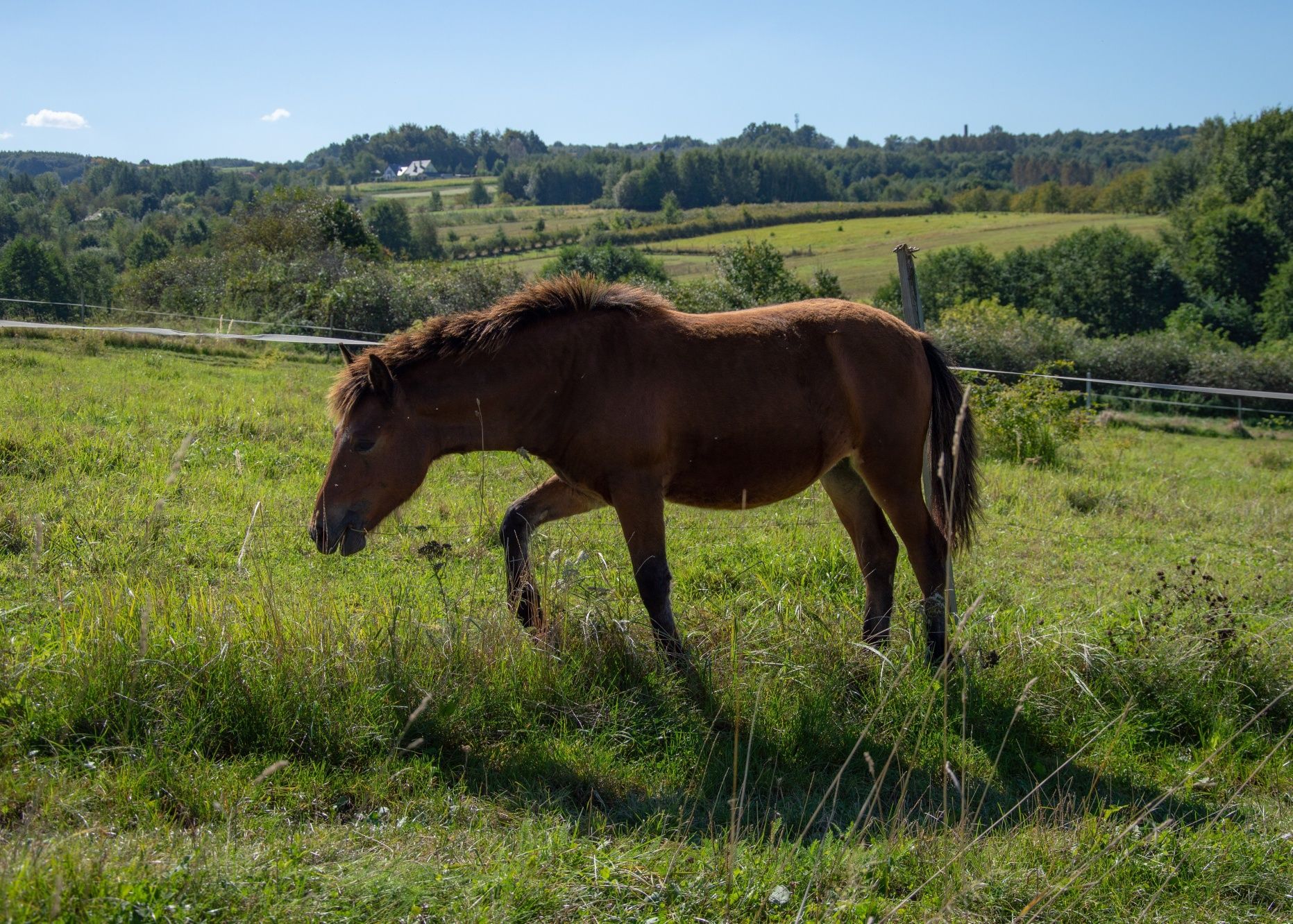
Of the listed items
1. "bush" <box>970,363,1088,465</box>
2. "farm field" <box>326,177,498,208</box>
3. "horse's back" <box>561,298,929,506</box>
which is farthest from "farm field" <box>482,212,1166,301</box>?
"farm field" <box>326,177,498,208</box>

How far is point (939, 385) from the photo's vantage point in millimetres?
5711

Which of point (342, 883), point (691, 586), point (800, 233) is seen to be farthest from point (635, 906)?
point (800, 233)

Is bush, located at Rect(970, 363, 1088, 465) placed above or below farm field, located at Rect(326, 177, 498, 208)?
below

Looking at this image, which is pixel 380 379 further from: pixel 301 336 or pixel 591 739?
pixel 301 336

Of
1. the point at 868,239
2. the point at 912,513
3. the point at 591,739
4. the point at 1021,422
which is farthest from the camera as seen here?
the point at 868,239

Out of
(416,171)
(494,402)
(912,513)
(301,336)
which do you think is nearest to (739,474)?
(912,513)

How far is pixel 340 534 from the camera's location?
4711 mm

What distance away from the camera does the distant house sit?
175 meters

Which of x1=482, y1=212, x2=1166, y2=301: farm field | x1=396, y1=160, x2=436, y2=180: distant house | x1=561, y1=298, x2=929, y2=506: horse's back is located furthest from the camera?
x1=396, y1=160, x2=436, y2=180: distant house

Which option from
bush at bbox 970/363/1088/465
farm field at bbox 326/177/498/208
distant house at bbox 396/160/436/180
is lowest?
bush at bbox 970/363/1088/465

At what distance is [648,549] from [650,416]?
697 mm

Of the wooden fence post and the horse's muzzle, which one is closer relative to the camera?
the horse's muzzle

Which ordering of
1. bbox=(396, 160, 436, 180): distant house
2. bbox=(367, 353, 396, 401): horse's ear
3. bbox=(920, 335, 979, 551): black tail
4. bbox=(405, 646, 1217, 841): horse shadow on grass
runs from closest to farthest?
bbox=(405, 646, 1217, 841): horse shadow on grass, bbox=(367, 353, 396, 401): horse's ear, bbox=(920, 335, 979, 551): black tail, bbox=(396, 160, 436, 180): distant house

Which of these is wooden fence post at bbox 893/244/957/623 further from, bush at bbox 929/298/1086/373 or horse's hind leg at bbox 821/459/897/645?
bush at bbox 929/298/1086/373
